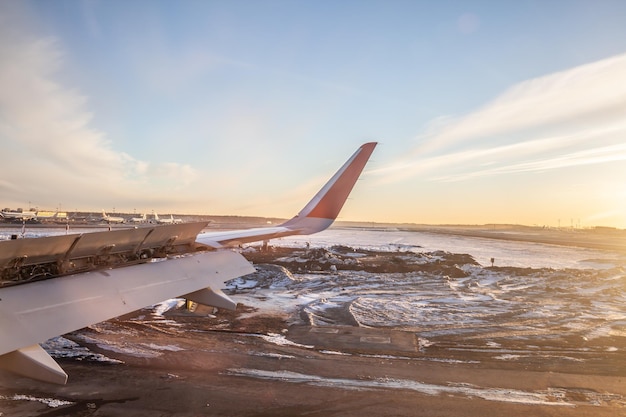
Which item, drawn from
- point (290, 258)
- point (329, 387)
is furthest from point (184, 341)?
point (290, 258)

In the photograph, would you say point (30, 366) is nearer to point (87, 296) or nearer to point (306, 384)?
point (87, 296)

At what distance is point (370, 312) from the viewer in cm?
1309

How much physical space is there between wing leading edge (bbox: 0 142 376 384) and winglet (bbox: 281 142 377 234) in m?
3.88

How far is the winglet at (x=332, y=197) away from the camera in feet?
35.0

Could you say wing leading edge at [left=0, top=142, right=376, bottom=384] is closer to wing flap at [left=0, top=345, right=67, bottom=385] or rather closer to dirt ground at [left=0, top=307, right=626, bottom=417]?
wing flap at [left=0, top=345, right=67, bottom=385]

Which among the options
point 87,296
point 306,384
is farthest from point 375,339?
point 87,296

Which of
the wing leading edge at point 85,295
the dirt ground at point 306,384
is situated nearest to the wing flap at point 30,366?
the wing leading edge at point 85,295

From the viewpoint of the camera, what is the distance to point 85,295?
4.69 metres

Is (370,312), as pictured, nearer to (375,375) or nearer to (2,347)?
(375,375)

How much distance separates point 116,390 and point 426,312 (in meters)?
9.83

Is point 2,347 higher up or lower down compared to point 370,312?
higher up

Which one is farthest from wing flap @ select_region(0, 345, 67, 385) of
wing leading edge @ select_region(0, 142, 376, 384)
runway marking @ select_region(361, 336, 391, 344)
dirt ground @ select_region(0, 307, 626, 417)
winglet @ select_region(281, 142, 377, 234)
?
winglet @ select_region(281, 142, 377, 234)

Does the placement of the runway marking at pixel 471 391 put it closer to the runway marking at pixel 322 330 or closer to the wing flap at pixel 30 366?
the runway marking at pixel 322 330

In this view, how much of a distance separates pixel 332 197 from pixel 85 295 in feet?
24.3
